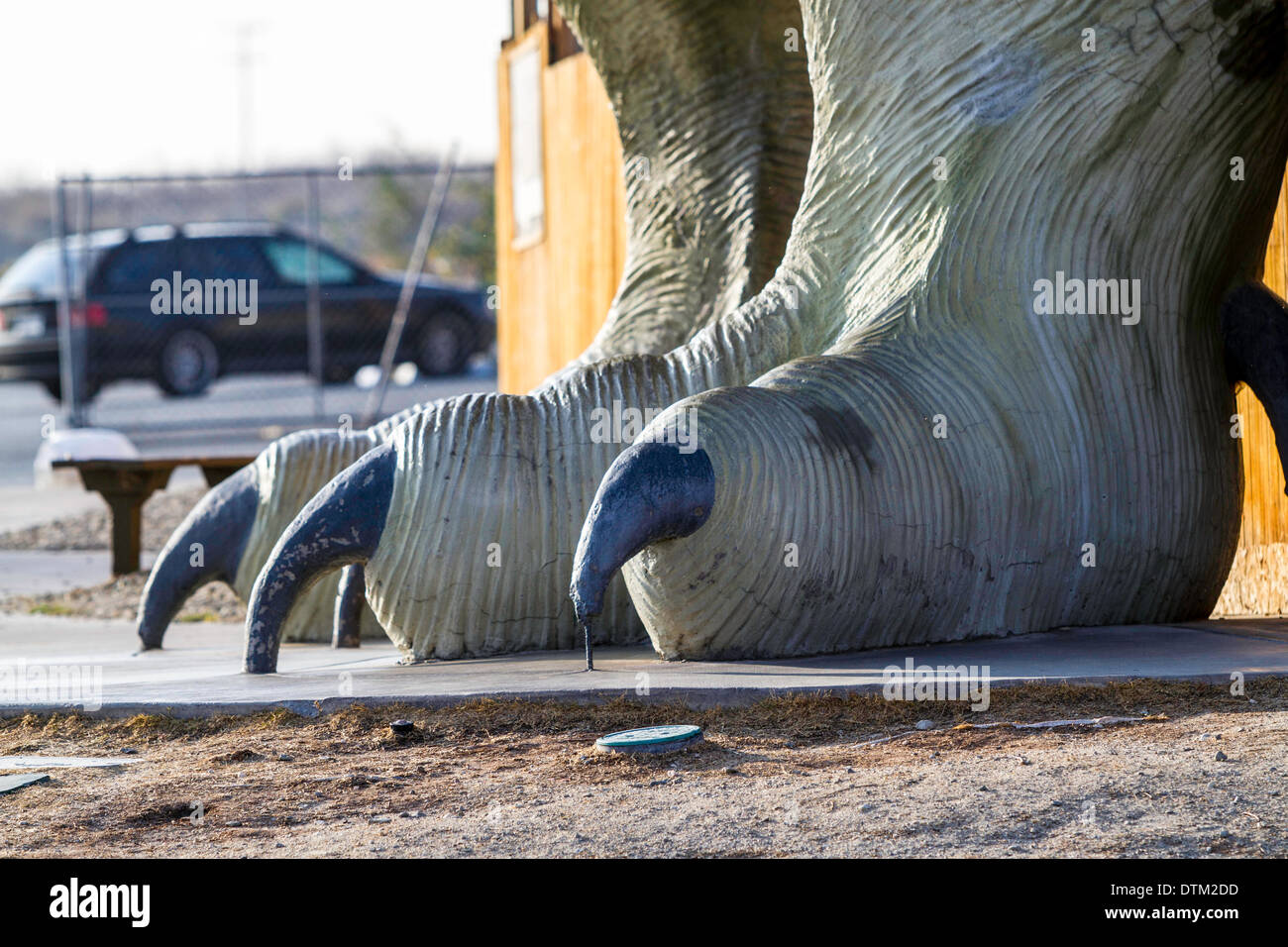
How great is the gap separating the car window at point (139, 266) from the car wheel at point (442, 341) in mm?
3509

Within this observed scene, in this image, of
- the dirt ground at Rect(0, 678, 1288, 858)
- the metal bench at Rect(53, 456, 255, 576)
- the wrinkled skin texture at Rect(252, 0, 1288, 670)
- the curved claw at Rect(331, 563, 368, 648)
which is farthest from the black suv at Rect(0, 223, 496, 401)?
the dirt ground at Rect(0, 678, 1288, 858)

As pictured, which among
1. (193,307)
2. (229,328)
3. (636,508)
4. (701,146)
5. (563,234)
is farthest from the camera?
(229,328)

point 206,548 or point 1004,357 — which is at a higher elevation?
point 1004,357

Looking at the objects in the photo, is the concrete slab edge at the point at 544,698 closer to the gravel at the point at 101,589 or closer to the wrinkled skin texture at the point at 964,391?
the wrinkled skin texture at the point at 964,391

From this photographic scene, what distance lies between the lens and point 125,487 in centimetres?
1006

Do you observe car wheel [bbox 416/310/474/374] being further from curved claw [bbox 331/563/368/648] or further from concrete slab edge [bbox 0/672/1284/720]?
concrete slab edge [bbox 0/672/1284/720]

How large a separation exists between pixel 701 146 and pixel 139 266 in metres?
13.5

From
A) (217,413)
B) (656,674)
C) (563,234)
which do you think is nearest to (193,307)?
(217,413)

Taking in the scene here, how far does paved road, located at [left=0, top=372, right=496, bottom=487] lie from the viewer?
16812 mm

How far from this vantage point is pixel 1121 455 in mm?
5441

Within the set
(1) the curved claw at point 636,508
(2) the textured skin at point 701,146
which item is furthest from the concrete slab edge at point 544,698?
(2) the textured skin at point 701,146

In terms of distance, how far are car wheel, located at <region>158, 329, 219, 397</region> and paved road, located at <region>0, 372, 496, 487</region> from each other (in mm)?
307

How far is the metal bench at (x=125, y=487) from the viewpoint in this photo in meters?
10.1

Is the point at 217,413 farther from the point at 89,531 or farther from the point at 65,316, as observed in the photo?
the point at 89,531
